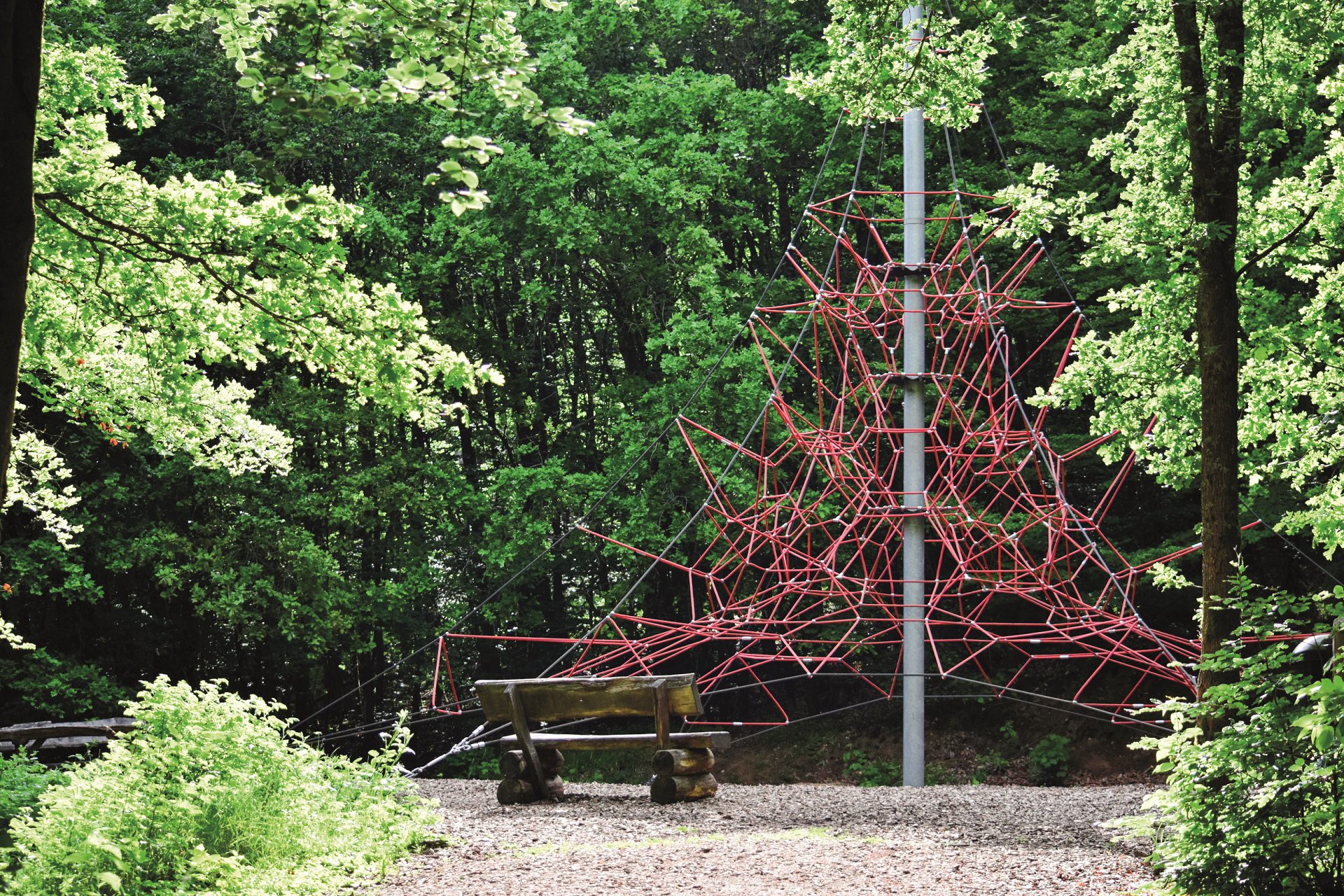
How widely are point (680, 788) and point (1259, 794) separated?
4890mm

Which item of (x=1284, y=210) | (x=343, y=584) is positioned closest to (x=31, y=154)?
(x=1284, y=210)

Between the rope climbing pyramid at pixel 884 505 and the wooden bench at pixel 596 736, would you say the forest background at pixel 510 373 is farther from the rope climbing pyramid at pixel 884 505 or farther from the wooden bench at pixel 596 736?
the wooden bench at pixel 596 736

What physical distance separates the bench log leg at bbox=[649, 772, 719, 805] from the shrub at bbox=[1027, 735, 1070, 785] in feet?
22.8

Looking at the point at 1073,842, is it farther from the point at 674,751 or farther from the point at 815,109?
the point at 815,109

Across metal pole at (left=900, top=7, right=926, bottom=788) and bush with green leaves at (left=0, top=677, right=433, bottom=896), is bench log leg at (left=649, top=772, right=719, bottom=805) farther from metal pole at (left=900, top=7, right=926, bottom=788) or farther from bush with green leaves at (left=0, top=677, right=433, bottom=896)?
bush with green leaves at (left=0, top=677, right=433, bottom=896)

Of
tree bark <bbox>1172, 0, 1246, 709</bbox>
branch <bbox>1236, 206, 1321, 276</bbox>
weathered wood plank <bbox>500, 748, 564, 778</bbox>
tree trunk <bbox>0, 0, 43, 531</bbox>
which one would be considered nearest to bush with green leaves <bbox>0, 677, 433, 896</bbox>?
tree trunk <bbox>0, 0, 43, 531</bbox>

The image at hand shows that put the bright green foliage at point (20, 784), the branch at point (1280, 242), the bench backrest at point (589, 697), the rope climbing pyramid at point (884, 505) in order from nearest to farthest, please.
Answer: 1. the branch at point (1280, 242)
2. the bright green foliage at point (20, 784)
3. the bench backrest at point (589, 697)
4. the rope climbing pyramid at point (884, 505)

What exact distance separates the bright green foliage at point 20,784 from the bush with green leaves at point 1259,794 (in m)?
5.62

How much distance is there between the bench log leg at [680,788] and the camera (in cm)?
852

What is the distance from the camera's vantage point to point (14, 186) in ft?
12.8

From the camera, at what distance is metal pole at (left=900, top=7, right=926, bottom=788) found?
397 inches

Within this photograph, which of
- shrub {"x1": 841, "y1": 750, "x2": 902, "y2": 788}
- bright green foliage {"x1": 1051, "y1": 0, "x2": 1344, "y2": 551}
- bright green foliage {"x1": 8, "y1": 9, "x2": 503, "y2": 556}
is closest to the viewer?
bright green foliage {"x1": 8, "y1": 9, "x2": 503, "y2": 556}

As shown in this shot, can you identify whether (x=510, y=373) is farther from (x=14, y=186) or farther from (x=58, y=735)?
(x=14, y=186)

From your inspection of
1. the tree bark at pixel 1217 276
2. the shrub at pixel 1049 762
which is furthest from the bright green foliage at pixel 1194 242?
the shrub at pixel 1049 762
